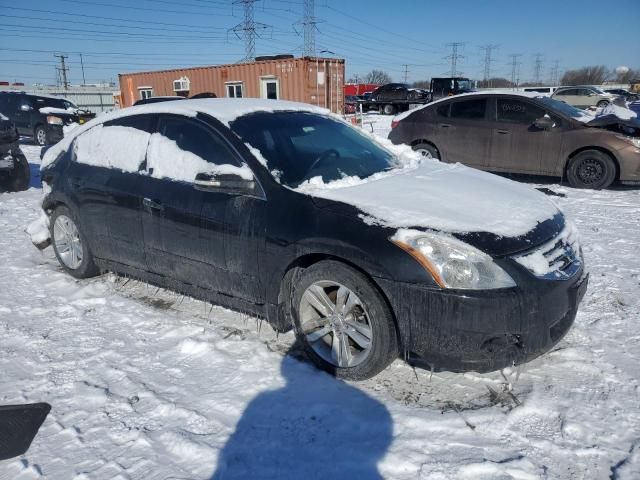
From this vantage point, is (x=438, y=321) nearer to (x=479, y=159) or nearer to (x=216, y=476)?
(x=216, y=476)

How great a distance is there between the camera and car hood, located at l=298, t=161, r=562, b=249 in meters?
2.73

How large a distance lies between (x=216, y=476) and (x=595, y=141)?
7.65 metres

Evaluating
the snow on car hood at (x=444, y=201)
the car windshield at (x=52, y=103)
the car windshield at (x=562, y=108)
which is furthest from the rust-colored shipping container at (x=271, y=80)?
the snow on car hood at (x=444, y=201)

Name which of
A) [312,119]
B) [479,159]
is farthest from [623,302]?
[479,159]

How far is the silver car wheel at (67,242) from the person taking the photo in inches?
180

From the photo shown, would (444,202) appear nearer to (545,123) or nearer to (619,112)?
(545,123)

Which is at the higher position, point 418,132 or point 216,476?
point 418,132

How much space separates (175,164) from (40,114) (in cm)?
1447

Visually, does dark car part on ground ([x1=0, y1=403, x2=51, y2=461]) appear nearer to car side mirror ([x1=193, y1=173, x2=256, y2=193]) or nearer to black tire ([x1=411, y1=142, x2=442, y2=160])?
car side mirror ([x1=193, y1=173, x2=256, y2=193])

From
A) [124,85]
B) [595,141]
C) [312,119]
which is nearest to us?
[312,119]

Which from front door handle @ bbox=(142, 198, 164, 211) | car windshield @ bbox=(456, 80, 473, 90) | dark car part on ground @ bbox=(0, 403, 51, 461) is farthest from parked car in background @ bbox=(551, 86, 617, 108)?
dark car part on ground @ bbox=(0, 403, 51, 461)

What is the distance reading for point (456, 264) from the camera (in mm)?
2551

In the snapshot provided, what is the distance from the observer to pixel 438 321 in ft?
8.38

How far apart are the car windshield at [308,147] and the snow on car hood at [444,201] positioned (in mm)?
154
